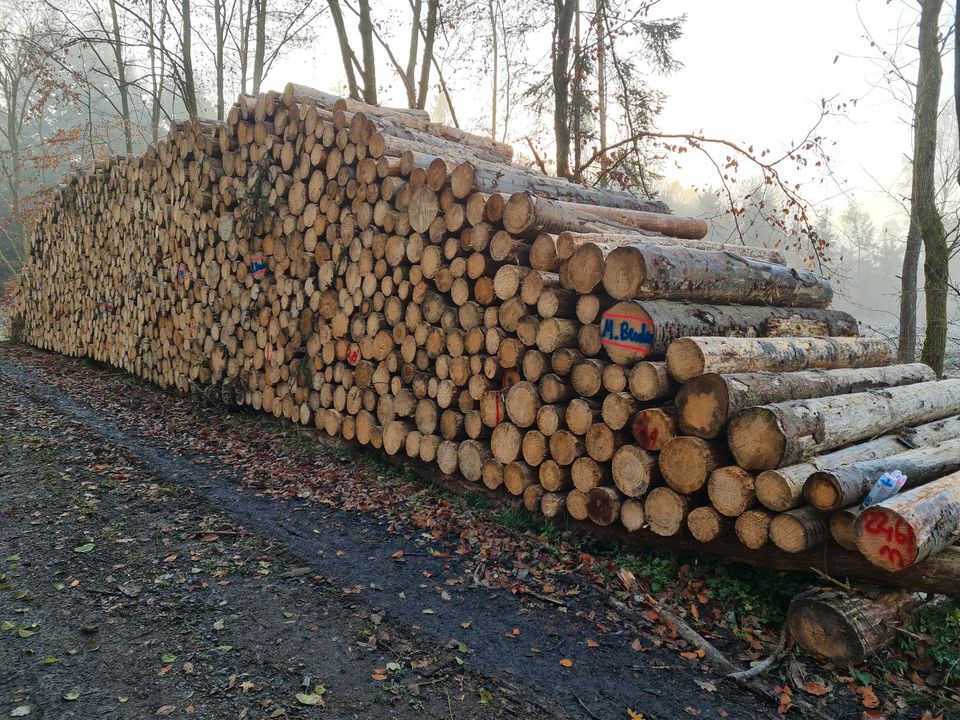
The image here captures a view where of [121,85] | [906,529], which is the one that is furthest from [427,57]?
[906,529]

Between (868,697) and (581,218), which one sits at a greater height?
(581,218)

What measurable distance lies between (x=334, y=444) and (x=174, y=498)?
5.86ft

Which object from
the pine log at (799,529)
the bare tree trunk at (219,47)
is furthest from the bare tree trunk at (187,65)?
the pine log at (799,529)

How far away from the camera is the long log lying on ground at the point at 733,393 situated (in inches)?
142

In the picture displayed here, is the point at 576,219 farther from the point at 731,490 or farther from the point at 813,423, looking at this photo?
the point at 731,490

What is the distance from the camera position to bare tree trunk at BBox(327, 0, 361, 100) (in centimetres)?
1275

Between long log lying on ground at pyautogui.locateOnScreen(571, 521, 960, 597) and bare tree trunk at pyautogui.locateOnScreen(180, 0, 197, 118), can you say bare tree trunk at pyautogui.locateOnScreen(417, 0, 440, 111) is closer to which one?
bare tree trunk at pyautogui.locateOnScreen(180, 0, 197, 118)

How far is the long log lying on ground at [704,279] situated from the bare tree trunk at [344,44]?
10.3m

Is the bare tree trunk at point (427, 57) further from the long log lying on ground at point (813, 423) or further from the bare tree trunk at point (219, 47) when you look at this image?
the long log lying on ground at point (813, 423)

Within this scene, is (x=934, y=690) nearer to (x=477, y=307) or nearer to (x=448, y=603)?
(x=448, y=603)

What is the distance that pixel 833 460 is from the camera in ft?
11.9

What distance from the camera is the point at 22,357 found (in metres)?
12.9

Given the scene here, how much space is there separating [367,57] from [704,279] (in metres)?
10.6

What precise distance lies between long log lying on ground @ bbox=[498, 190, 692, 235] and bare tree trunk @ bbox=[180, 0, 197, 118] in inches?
368
